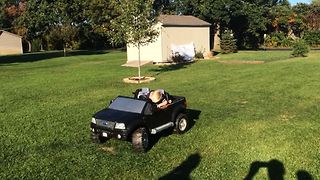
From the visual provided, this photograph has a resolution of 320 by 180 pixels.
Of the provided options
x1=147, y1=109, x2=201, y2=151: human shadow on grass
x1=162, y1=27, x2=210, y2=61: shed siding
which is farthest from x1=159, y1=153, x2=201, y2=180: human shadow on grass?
x1=162, y1=27, x2=210, y2=61: shed siding

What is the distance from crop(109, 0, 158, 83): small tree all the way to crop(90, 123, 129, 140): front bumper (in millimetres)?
14898

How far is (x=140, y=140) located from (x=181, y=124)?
2233 mm

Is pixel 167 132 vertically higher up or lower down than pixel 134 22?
lower down

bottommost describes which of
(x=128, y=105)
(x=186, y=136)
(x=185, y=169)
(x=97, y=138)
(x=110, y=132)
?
(x=185, y=169)

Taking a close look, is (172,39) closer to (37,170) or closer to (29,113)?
(29,113)

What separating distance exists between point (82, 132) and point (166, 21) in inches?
1072

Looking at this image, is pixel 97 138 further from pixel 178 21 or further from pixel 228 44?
pixel 228 44

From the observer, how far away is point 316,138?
12.1 m

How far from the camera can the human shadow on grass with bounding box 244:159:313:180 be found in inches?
370

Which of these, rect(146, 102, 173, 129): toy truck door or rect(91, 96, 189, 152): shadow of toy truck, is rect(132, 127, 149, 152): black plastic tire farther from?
rect(146, 102, 173, 129): toy truck door

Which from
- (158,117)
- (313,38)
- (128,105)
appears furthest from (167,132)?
(313,38)

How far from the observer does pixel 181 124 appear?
42.5 ft

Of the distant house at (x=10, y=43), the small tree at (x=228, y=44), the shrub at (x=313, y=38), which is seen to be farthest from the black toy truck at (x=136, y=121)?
the distant house at (x=10, y=43)

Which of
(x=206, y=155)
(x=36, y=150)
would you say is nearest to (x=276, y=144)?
(x=206, y=155)
